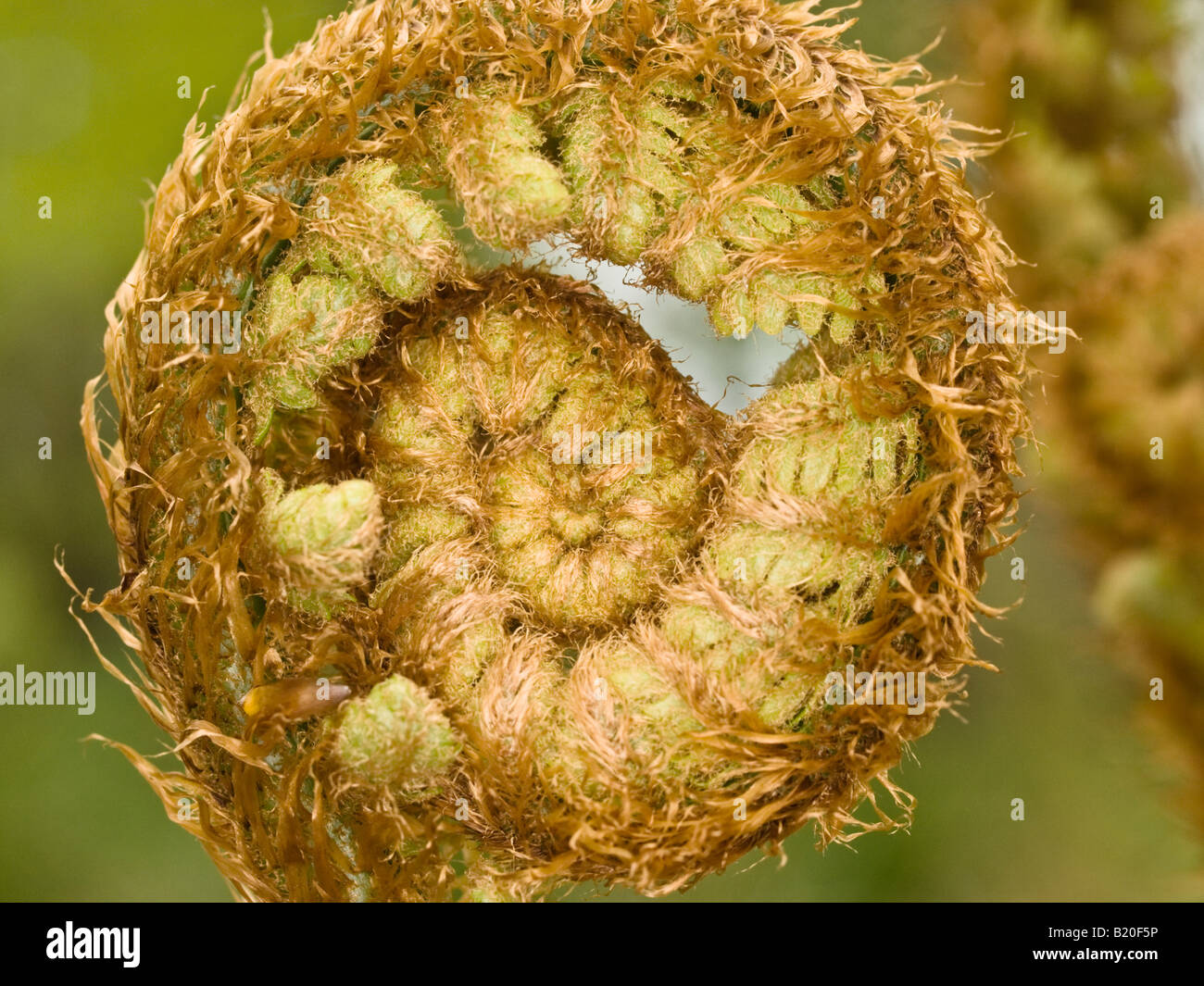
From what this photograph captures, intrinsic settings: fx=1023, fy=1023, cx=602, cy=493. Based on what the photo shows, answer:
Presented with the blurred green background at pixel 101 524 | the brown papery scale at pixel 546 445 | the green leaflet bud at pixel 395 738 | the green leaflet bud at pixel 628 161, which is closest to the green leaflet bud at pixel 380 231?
the brown papery scale at pixel 546 445

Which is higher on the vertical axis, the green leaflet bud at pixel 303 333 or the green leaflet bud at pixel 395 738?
the green leaflet bud at pixel 303 333

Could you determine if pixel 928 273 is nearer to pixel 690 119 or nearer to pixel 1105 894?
pixel 690 119

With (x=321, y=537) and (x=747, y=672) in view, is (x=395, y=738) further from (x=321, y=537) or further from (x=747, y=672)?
(x=747, y=672)

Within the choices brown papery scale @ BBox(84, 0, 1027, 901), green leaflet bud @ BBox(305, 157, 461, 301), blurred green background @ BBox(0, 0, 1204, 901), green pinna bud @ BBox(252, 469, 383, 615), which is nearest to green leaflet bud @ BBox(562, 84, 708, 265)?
brown papery scale @ BBox(84, 0, 1027, 901)

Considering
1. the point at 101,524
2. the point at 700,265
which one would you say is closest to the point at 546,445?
the point at 700,265

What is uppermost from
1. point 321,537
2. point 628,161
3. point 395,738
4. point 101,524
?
point 628,161

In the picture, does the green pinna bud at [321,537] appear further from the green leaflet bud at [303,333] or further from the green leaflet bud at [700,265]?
the green leaflet bud at [700,265]

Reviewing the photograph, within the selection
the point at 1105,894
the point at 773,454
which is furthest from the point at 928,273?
the point at 1105,894

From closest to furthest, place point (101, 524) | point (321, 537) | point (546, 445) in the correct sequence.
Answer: point (321, 537) → point (546, 445) → point (101, 524)
